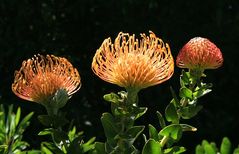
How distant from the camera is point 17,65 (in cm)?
396

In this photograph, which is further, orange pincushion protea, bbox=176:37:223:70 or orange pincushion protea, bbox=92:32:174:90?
orange pincushion protea, bbox=176:37:223:70

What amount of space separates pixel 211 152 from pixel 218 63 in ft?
0.81

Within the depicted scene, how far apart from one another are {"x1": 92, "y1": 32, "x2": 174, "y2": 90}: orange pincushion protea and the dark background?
224 centimetres

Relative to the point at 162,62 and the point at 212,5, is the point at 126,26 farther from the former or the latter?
the point at 162,62

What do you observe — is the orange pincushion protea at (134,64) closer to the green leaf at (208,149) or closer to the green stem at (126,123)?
the green stem at (126,123)

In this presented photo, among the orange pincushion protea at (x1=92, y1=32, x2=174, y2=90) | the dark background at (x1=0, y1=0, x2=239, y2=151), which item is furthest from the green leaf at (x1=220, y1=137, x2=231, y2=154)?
the dark background at (x1=0, y1=0, x2=239, y2=151)

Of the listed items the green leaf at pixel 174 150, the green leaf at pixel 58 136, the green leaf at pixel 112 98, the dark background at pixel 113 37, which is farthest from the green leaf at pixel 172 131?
the dark background at pixel 113 37

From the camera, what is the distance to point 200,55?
5.68 feet

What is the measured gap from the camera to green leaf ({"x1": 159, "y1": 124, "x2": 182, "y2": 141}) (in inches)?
64.5

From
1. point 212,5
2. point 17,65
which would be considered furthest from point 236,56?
point 17,65

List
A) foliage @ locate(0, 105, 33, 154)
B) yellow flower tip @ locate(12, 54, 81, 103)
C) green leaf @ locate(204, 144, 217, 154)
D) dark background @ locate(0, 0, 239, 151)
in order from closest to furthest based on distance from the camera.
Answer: yellow flower tip @ locate(12, 54, 81, 103) < green leaf @ locate(204, 144, 217, 154) < foliage @ locate(0, 105, 33, 154) < dark background @ locate(0, 0, 239, 151)

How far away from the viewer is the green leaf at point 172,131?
164cm

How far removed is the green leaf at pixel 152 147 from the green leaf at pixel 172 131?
0.08 meters

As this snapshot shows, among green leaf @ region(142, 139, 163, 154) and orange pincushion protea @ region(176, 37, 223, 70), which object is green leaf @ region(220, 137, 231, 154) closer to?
orange pincushion protea @ region(176, 37, 223, 70)
